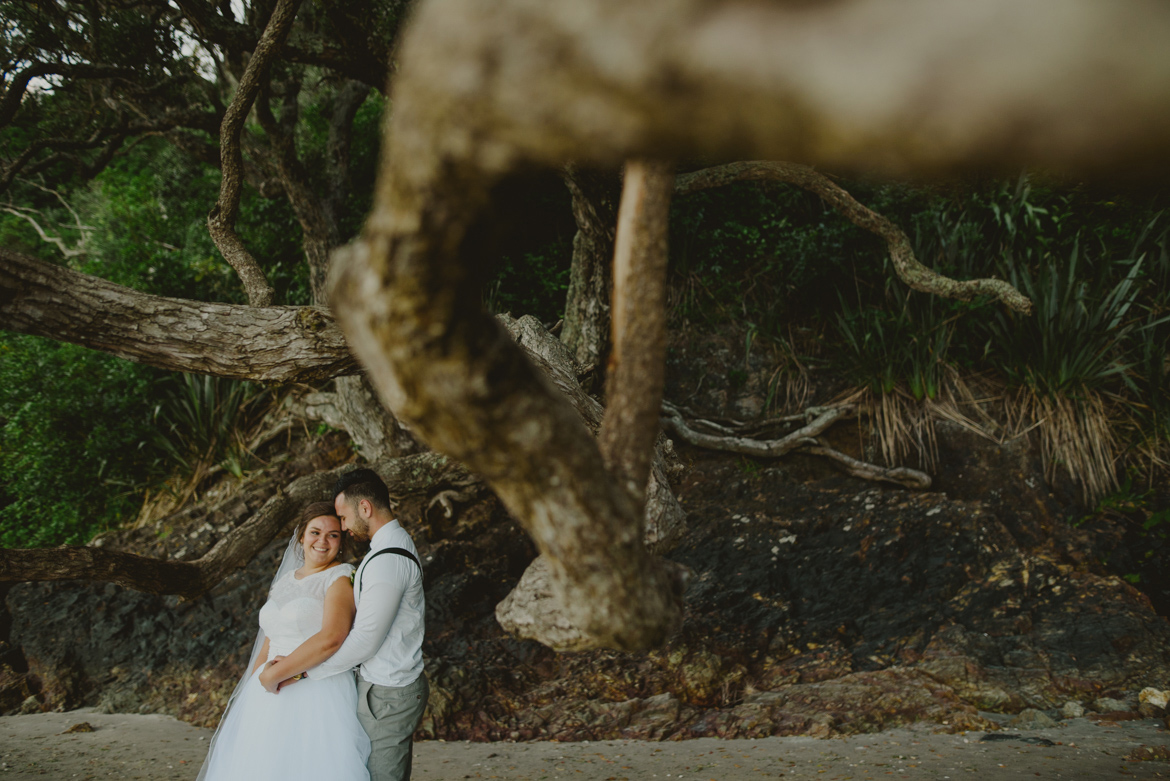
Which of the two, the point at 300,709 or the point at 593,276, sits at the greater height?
the point at 593,276

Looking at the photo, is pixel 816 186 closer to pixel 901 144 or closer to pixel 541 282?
pixel 541 282

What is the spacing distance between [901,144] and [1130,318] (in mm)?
6189

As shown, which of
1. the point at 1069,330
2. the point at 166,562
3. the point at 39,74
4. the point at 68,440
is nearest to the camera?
the point at 166,562

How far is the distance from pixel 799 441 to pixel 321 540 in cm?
402

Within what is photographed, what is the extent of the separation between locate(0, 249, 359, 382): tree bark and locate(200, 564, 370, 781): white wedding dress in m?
1.01

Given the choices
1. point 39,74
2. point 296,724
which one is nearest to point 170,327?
point 296,724

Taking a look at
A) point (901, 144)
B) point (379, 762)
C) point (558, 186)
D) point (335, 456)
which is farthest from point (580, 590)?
point (558, 186)

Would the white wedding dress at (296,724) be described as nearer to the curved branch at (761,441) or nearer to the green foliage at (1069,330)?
the curved branch at (761,441)

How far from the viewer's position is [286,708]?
2.74m

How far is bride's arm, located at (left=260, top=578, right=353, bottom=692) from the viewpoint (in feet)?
8.79

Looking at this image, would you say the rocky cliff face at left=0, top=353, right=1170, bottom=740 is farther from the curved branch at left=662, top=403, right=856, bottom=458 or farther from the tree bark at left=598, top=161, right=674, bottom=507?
the tree bark at left=598, top=161, right=674, bottom=507

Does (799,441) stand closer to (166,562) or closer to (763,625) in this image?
(763,625)

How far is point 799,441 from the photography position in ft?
18.2

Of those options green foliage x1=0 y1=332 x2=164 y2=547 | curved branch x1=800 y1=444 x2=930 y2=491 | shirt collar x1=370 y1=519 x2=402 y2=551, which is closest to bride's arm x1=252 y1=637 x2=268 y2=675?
shirt collar x1=370 y1=519 x2=402 y2=551
